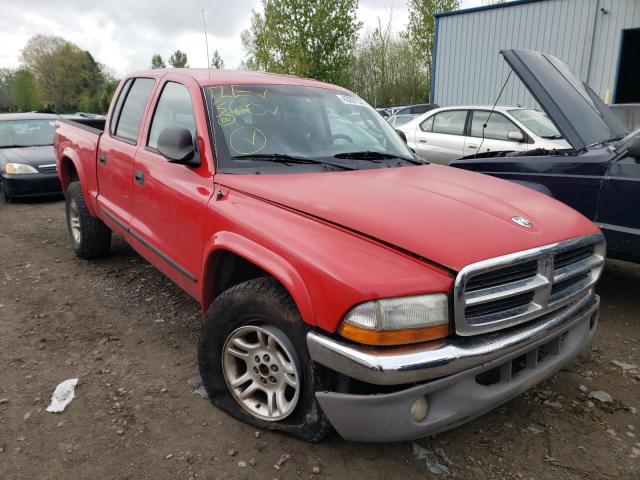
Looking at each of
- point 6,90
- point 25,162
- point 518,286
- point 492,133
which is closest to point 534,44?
point 492,133

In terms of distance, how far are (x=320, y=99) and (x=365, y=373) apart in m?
2.18

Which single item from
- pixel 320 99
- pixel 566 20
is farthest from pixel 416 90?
pixel 320 99

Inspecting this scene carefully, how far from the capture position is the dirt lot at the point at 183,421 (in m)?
2.29

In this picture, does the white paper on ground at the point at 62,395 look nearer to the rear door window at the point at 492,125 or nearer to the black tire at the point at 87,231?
the black tire at the point at 87,231

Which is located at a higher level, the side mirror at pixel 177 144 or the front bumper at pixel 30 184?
the side mirror at pixel 177 144

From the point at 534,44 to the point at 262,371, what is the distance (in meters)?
14.4

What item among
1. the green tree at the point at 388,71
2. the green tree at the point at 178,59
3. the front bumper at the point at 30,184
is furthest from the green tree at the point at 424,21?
the green tree at the point at 178,59

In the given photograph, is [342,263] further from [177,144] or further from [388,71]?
[388,71]

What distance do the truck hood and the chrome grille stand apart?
0.16ft

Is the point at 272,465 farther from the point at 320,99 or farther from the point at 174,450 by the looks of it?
the point at 320,99

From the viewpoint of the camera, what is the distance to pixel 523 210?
8.19 feet

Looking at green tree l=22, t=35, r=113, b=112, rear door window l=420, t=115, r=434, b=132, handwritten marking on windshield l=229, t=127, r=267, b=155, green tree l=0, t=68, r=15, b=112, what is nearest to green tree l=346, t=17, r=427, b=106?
rear door window l=420, t=115, r=434, b=132

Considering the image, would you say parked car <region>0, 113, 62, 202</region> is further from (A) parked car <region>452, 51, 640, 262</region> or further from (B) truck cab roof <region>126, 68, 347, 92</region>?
(A) parked car <region>452, 51, 640, 262</region>

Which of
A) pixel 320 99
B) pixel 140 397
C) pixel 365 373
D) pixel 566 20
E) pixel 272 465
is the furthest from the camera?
pixel 566 20
